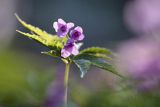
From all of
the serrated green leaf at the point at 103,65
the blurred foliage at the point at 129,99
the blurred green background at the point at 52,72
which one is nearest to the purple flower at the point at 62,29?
the serrated green leaf at the point at 103,65

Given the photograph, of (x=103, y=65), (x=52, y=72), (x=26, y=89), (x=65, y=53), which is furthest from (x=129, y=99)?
(x=65, y=53)

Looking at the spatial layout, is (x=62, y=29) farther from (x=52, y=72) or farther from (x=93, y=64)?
(x=52, y=72)

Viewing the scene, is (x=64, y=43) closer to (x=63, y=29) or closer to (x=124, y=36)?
(x=63, y=29)

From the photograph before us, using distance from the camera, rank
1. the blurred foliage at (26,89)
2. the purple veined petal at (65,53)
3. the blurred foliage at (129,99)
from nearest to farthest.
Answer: the purple veined petal at (65,53), the blurred foliage at (129,99), the blurred foliage at (26,89)

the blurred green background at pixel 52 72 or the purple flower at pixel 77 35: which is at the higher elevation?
the blurred green background at pixel 52 72

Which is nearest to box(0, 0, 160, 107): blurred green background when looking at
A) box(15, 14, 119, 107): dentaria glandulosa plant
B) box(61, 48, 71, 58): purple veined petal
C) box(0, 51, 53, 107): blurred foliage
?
box(0, 51, 53, 107): blurred foliage

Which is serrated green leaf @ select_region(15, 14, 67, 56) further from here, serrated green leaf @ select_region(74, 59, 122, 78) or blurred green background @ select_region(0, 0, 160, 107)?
blurred green background @ select_region(0, 0, 160, 107)

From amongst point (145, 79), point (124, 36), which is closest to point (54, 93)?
point (145, 79)

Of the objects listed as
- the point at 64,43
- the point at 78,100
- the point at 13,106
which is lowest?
the point at 64,43

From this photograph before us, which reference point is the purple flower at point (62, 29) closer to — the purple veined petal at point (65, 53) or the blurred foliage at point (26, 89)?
the purple veined petal at point (65, 53)
